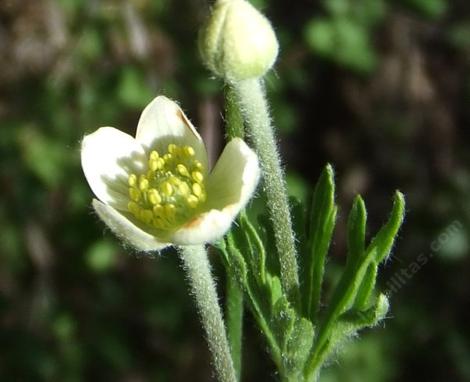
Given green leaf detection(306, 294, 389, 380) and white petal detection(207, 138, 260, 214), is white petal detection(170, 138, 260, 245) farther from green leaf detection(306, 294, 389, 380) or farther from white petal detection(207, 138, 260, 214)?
green leaf detection(306, 294, 389, 380)

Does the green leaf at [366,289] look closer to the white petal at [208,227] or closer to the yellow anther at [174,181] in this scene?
the white petal at [208,227]

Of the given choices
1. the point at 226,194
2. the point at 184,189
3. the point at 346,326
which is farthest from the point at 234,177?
the point at 346,326

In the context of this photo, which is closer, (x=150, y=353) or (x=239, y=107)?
(x=239, y=107)

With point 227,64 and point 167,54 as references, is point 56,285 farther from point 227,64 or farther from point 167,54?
point 227,64

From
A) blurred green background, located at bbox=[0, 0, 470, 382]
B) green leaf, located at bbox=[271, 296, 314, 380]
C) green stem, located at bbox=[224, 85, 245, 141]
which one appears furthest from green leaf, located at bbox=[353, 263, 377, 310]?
blurred green background, located at bbox=[0, 0, 470, 382]

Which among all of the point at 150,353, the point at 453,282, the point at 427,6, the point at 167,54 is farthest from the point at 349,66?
the point at 150,353

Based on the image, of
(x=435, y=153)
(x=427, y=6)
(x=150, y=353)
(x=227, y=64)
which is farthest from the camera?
(x=435, y=153)
